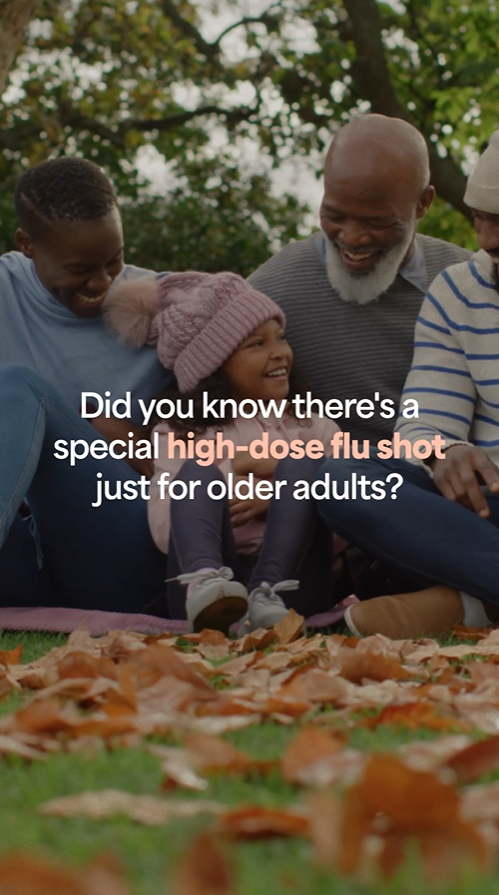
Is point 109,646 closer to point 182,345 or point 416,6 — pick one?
point 182,345

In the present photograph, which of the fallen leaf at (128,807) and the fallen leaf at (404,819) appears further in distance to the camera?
the fallen leaf at (128,807)

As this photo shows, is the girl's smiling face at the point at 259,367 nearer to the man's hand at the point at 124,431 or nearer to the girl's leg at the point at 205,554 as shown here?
the man's hand at the point at 124,431

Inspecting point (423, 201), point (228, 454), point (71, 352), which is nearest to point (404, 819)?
point (228, 454)

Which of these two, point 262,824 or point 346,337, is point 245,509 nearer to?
point 346,337

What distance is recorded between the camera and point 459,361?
4.47 meters

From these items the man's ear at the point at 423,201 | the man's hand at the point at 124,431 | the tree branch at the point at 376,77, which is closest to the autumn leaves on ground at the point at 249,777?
the man's hand at the point at 124,431

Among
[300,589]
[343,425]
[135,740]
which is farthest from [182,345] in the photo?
[135,740]

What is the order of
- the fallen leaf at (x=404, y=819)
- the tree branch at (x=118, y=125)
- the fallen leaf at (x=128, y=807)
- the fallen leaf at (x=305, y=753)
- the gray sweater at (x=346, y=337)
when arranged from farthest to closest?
the tree branch at (x=118, y=125), the gray sweater at (x=346, y=337), the fallen leaf at (x=305, y=753), the fallen leaf at (x=128, y=807), the fallen leaf at (x=404, y=819)

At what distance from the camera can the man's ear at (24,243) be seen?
15.8 ft

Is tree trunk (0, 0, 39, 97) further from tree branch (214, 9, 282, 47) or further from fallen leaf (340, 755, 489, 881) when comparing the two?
fallen leaf (340, 755, 489, 881)

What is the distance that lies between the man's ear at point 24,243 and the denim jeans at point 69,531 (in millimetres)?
949

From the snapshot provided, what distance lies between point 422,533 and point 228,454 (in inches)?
31.9

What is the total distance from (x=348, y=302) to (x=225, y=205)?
9.19 m

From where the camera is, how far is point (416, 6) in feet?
43.5
